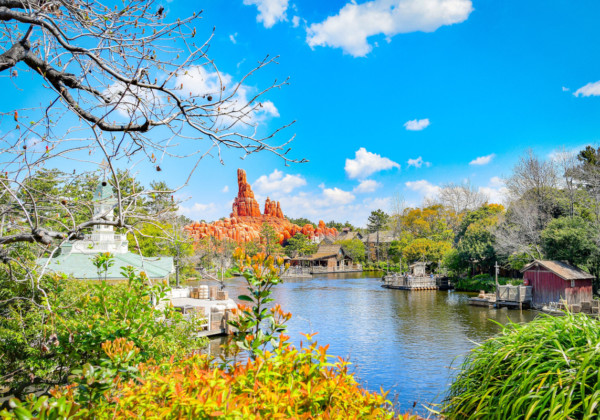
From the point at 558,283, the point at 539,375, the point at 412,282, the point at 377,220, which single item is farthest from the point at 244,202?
the point at 539,375

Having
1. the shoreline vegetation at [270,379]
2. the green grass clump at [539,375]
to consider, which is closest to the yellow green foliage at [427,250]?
the green grass clump at [539,375]

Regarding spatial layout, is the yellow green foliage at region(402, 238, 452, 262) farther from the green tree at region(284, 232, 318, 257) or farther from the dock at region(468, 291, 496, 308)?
the green tree at region(284, 232, 318, 257)

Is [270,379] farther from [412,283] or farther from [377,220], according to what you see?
[377,220]

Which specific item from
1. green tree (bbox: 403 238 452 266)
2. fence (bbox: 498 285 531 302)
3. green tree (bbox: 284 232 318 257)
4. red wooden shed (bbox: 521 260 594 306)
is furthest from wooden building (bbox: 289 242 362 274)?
red wooden shed (bbox: 521 260 594 306)

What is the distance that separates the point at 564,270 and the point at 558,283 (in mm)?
940

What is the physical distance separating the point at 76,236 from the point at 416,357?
585 inches

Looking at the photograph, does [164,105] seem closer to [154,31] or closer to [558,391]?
[154,31]

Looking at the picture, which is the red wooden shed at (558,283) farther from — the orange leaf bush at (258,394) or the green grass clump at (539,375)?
the orange leaf bush at (258,394)

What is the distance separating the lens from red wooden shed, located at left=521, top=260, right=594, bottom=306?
2406 cm

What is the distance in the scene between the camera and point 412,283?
3972 centimetres

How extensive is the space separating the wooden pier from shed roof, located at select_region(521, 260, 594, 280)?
1461cm

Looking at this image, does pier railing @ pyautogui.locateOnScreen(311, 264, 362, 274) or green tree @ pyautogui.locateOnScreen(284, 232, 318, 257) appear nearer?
pier railing @ pyautogui.locateOnScreen(311, 264, 362, 274)

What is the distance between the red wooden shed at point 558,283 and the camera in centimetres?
2406

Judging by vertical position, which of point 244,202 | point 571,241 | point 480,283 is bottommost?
point 480,283
